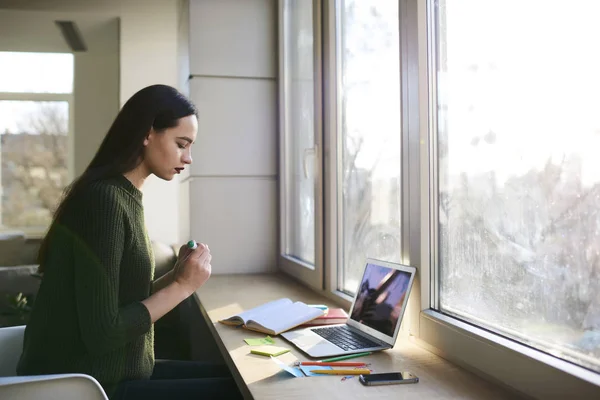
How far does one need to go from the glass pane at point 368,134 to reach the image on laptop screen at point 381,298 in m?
0.13

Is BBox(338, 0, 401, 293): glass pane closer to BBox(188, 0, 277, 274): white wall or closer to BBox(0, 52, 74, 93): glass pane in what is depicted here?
BBox(188, 0, 277, 274): white wall

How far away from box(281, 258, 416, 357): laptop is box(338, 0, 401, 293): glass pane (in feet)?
0.49

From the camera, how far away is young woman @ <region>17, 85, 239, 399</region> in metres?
1.42

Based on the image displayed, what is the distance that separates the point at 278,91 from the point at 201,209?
0.75 metres

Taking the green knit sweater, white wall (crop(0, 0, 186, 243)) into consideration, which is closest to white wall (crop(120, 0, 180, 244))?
white wall (crop(0, 0, 186, 243))

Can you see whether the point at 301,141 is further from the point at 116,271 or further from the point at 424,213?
the point at 116,271

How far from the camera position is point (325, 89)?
2467 mm

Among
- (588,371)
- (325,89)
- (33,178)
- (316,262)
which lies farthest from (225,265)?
(33,178)

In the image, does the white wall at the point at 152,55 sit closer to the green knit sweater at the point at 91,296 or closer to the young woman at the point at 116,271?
the young woman at the point at 116,271

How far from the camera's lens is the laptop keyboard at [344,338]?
159 centimetres

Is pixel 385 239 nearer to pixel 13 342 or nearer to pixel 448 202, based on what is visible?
pixel 448 202

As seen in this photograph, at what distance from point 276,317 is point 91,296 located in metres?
0.67

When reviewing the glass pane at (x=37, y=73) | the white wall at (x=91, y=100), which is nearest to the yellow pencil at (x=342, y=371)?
the white wall at (x=91, y=100)

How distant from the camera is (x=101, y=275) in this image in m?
1.40
